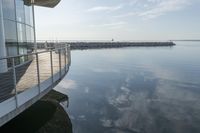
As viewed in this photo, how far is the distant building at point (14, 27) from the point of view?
8.95m

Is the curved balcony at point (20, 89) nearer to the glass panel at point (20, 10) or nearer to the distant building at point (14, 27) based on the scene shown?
the distant building at point (14, 27)

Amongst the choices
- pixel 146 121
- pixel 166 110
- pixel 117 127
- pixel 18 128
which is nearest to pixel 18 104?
pixel 18 128

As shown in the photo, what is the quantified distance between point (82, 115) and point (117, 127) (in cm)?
214

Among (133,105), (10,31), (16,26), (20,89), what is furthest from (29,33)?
(20,89)

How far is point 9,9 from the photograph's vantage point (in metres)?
10.3

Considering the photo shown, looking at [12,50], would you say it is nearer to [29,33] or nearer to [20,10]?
[20,10]

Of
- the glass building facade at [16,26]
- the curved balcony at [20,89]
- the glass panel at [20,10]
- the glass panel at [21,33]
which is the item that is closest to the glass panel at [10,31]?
the glass building facade at [16,26]

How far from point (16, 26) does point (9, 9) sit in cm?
109

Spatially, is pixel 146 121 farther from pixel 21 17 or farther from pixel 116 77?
pixel 116 77

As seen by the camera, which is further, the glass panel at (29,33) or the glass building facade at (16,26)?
the glass panel at (29,33)

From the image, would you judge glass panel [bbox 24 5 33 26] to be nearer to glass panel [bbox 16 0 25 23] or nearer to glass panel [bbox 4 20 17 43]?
glass panel [bbox 16 0 25 23]

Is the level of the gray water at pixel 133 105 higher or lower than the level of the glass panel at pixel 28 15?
lower

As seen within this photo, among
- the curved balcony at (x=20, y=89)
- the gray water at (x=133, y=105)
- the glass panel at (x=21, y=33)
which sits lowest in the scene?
the gray water at (x=133, y=105)

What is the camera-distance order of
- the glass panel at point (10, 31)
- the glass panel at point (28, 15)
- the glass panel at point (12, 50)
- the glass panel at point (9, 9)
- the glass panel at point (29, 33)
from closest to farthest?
the glass panel at point (9, 9)
the glass panel at point (10, 31)
the glass panel at point (12, 50)
the glass panel at point (28, 15)
the glass panel at point (29, 33)
